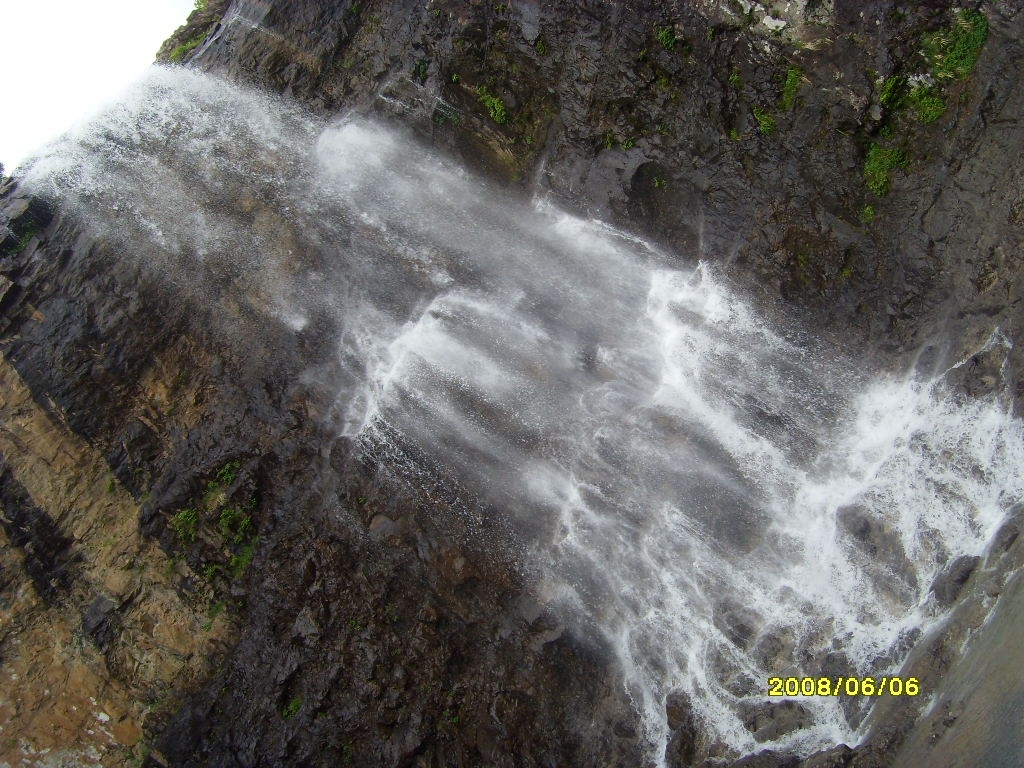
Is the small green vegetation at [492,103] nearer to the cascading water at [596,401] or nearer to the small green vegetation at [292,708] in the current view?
the cascading water at [596,401]

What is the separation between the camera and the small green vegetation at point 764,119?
13.1 m

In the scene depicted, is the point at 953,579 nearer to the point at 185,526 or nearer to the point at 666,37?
the point at 666,37

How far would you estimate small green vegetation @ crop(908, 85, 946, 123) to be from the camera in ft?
39.9

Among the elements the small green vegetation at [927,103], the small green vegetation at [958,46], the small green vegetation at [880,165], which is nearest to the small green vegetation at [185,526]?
the small green vegetation at [880,165]

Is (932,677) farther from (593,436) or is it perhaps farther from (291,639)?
(291,639)

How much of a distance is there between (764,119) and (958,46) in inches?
131

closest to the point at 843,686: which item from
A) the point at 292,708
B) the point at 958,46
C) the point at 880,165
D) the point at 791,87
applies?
the point at 880,165

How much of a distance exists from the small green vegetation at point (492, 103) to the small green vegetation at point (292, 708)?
40.0ft

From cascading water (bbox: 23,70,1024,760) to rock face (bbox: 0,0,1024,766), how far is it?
52cm

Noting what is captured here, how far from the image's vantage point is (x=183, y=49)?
639 inches

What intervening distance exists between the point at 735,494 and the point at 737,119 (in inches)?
294

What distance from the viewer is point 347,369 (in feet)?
44.0

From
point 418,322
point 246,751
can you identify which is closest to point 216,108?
point 418,322

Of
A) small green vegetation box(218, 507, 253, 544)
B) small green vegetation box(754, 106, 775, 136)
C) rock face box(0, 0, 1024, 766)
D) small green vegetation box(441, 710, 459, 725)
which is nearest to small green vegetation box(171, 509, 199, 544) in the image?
rock face box(0, 0, 1024, 766)
